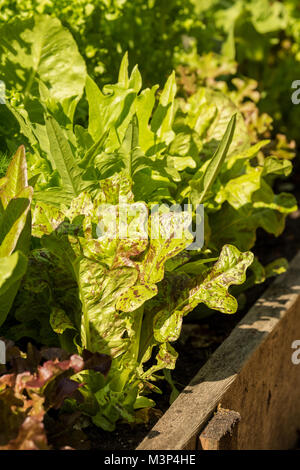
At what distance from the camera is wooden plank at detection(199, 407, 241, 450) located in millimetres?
1356

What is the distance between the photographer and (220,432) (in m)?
1.39

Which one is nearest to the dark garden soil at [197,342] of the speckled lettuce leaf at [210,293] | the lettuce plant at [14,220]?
Result: the speckled lettuce leaf at [210,293]

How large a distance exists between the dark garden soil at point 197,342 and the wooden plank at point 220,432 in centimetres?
12

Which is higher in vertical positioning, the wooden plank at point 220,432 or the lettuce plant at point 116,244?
the lettuce plant at point 116,244

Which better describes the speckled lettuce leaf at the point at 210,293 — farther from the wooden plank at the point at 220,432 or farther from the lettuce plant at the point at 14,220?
the lettuce plant at the point at 14,220

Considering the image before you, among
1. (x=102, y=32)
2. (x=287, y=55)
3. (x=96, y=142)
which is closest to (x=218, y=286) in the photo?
(x=96, y=142)

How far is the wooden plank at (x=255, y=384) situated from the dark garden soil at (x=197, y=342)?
65mm

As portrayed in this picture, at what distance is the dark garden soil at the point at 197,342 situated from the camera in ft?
4.47

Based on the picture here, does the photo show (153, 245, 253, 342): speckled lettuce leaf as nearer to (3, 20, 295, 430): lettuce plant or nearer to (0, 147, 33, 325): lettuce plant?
(3, 20, 295, 430): lettuce plant

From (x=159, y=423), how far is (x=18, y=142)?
31.4 inches

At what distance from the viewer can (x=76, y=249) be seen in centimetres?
130

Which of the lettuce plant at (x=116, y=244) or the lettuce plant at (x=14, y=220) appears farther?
the lettuce plant at (x=116, y=244)

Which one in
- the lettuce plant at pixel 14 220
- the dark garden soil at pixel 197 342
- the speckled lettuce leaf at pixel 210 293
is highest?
the lettuce plant at pixel 14 220

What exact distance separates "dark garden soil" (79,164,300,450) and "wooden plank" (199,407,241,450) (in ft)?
0.40
